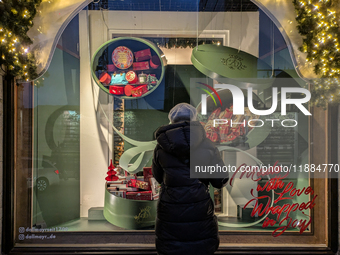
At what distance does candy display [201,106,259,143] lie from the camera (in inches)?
108

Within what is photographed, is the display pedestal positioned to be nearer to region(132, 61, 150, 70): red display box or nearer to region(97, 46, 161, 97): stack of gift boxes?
region(97, 46, 161, 97): stack of gift boxes

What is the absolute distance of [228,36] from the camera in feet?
9.78

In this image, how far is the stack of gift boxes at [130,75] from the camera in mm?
3010

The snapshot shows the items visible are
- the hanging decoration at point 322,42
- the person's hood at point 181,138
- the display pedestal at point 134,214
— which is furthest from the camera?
the display pedestal at point 134,214

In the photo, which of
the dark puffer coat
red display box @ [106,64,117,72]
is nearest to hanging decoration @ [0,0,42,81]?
red display box @ [106,64,117,72]

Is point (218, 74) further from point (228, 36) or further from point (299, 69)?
point (299, 69)

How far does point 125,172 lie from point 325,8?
303 cm

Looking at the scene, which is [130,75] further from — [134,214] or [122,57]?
[134,214]

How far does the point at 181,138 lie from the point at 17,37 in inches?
85.2

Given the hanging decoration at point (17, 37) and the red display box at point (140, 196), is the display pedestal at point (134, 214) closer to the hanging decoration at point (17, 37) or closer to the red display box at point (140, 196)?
the red display box at point (140, 196)

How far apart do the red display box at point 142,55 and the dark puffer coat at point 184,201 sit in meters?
1.60

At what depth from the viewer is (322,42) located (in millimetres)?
2461

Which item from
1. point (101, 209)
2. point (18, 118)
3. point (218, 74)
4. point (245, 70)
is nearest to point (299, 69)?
point (245, 70)

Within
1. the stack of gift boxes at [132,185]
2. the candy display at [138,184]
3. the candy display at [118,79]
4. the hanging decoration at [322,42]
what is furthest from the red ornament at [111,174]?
the hanging decoration at [322,42]
